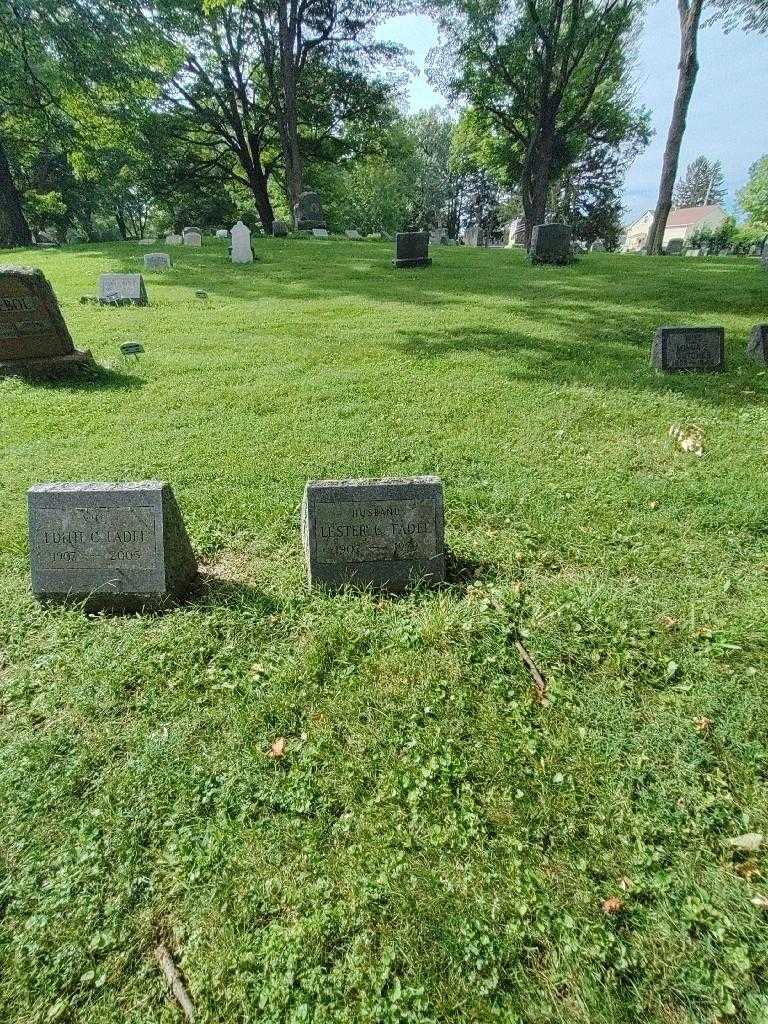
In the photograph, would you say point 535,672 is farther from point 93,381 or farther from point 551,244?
point 551,244

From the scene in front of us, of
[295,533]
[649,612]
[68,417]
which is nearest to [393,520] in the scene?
[295,533]

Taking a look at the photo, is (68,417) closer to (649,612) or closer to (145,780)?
(145,780)

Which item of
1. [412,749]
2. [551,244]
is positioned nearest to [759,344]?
[412,749]

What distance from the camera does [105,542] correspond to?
3.08 metres

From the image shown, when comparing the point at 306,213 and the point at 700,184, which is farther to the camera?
the point at 700,184

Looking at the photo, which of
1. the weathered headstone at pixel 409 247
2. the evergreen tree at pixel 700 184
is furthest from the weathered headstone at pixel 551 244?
the evergreen tree at pixel 700 184

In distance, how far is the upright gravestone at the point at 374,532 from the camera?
10.4 ft

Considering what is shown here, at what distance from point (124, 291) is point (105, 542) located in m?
10.5

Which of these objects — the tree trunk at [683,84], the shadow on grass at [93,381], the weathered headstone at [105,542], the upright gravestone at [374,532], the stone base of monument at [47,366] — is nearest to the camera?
the weathered headstone at [105,542]

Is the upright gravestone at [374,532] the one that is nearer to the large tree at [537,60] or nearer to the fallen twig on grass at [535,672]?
the fallen twig on grass at [535,672]

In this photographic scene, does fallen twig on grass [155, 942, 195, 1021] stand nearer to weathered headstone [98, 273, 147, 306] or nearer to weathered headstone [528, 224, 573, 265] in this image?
weathered headstone [98, 273, 147, 306]

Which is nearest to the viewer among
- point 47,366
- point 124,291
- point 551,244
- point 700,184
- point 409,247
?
point 47,366

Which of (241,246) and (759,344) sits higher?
(241,246)

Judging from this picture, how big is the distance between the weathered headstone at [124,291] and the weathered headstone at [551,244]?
11.2m
